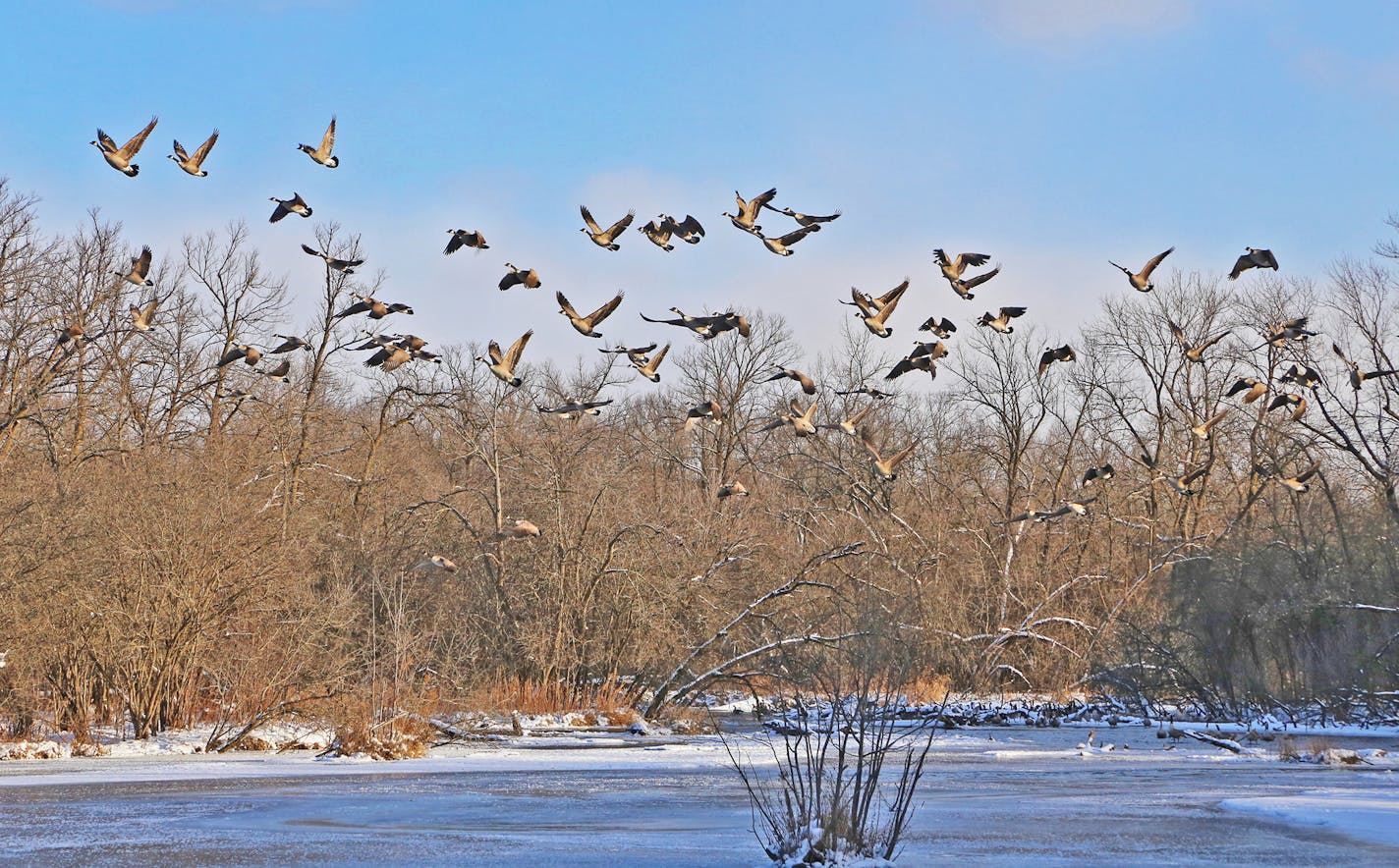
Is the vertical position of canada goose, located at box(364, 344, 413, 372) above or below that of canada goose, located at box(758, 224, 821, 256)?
below

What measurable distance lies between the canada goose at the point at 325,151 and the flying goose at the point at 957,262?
9763 mm

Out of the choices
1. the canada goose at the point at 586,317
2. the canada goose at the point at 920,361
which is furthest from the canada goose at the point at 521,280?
the canada goose at the point at 920,361

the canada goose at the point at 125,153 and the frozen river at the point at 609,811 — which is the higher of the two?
the canada goose at the point at 125,153

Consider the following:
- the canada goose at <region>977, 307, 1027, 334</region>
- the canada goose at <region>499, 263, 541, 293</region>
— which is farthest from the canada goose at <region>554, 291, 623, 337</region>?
the canada goose at <region>977, 307, 1027, 334</region>

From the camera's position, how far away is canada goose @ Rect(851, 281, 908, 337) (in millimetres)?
22562

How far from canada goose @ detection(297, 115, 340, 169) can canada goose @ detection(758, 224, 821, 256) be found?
6.62 m

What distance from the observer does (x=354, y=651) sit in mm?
24984

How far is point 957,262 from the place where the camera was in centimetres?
2341

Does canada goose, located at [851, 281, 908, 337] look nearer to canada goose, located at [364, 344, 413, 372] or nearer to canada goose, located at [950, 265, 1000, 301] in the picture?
canada goose, located at [950, 265, 1000, 301]

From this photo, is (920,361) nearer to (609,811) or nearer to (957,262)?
(957,262)

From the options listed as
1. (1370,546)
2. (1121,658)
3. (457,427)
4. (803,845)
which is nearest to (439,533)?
(457,427)

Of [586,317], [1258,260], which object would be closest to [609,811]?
[586,317]

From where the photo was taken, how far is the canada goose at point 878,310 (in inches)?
888

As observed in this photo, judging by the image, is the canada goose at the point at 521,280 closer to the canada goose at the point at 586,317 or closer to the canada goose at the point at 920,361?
the canada goose at the point at 586,317
